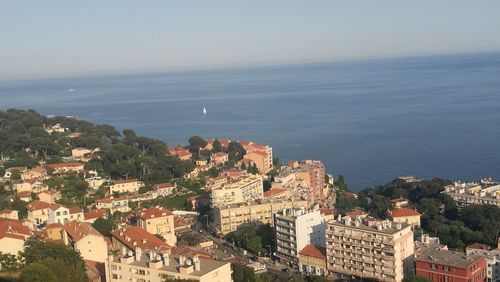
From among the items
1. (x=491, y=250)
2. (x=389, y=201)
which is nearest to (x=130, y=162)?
(x=389, y=201)

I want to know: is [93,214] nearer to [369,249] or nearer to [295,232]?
[295,232]

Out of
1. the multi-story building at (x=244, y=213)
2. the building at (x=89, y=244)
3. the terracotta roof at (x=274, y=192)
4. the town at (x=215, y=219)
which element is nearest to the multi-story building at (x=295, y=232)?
the town at (x=215, y=219)

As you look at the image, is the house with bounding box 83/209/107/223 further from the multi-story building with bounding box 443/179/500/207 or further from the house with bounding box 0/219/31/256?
the multi-story building with bounding box 443/179/500/207

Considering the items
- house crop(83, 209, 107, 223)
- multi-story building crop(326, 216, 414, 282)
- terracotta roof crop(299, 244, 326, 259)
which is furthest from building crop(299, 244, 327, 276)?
house crop(83, 209, 107, 223)

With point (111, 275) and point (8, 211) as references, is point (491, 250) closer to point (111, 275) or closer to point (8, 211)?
point (111, 275)

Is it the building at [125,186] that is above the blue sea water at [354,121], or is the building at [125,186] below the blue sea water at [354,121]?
above

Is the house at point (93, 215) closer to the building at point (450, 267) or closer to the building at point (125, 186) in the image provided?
the building at point (125, 186)
